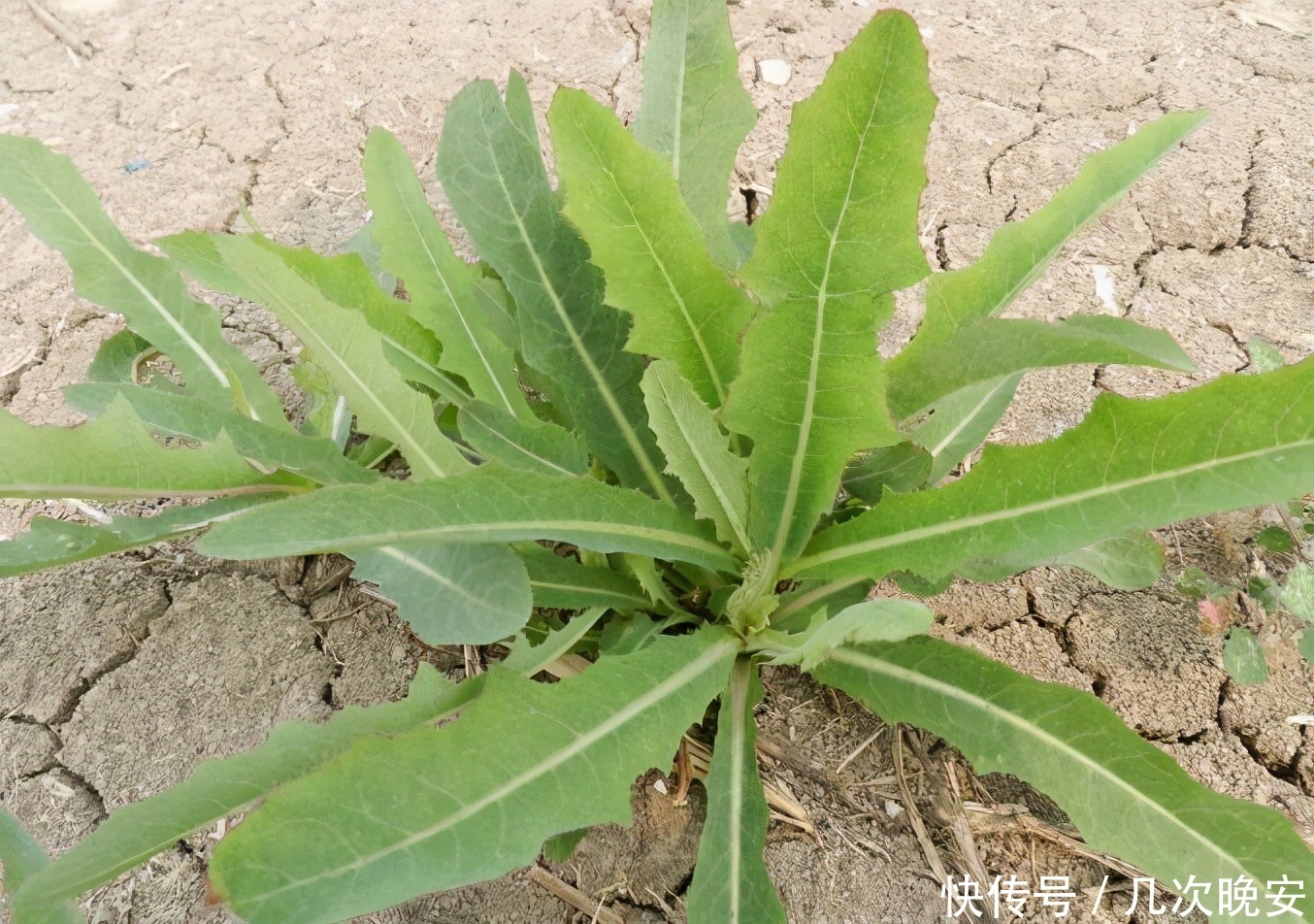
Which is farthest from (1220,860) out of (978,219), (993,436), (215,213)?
(215,213)

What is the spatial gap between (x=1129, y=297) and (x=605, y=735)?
4.59ft

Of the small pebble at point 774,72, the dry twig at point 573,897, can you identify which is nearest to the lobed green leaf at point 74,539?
the dry twig at point 573,897

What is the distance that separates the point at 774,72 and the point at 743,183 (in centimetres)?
41

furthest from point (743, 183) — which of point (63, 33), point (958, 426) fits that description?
point (63, 33)

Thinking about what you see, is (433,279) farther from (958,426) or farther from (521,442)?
(958,426)

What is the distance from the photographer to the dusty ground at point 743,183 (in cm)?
119

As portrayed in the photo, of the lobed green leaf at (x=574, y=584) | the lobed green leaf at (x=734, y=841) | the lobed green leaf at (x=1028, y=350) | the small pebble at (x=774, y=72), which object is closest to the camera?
the lobed green leaf at (x=1028, y=350)

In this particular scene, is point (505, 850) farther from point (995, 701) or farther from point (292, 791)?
point (995, 701)

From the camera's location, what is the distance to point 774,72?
216 cm

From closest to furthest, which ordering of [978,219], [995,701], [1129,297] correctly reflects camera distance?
1. [995,701]
2. [1129,297]
3. [978,219]

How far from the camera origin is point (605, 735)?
0.90 metres

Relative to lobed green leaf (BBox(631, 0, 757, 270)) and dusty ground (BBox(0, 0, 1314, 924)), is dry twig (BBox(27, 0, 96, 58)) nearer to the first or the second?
dusty ground (BBox(0, 0, 1314, 924))

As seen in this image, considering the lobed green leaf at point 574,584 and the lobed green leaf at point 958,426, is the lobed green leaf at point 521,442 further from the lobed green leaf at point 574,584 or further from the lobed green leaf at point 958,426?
the lobed green leaf at point 958,426

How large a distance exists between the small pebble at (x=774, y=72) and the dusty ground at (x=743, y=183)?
24mm
